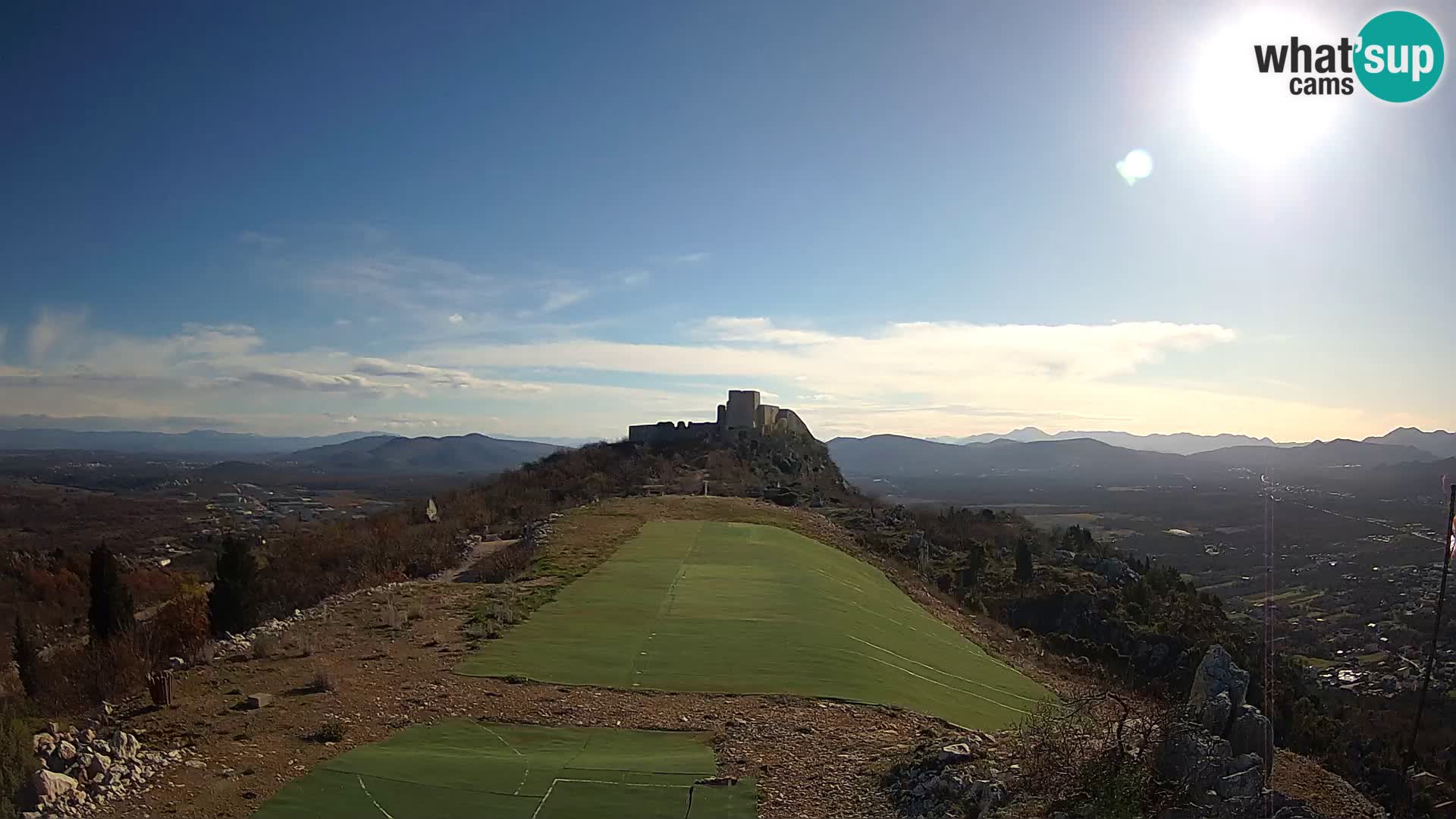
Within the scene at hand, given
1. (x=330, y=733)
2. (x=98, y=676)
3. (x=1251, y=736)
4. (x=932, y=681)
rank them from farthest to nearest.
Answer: (x=932, y=681) → (x=98, y=676) → (x=330, y=733) → (x=1251, y=736)

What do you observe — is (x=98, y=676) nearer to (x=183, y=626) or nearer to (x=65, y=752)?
(x=65, y=752)

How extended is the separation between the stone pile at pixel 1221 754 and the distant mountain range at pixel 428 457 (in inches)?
5383

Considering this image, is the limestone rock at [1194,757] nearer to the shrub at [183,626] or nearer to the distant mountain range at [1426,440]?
the shrub at [183,626]

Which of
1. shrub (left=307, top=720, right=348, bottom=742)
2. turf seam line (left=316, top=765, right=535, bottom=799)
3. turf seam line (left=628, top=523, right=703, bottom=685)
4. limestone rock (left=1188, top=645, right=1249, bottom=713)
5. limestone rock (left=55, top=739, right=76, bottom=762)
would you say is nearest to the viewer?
limestone rock (left=55, top=739, right=76, bottom=762)

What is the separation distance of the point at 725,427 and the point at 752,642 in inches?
1776

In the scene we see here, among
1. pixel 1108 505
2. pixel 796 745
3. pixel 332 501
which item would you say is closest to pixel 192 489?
pixel 332 501

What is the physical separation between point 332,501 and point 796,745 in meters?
92.2

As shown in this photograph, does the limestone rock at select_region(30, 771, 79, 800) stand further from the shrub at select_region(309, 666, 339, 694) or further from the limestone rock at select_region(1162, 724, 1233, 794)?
the limestone rock at select_region(1162, 724, 1233, 794)

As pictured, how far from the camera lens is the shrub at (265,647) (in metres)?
11.8

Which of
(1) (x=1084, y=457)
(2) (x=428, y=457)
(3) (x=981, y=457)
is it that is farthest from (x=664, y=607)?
(2) (x=428, y=457)

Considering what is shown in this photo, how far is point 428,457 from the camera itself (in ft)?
532

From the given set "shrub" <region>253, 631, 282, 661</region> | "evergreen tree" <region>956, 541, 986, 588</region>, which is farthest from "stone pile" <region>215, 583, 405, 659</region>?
"evergreen tree" <region>956, 541, 986, 588</region>

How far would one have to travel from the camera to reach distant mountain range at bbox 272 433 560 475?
151 meters

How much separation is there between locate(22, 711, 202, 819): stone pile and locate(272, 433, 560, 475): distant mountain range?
134 meters
